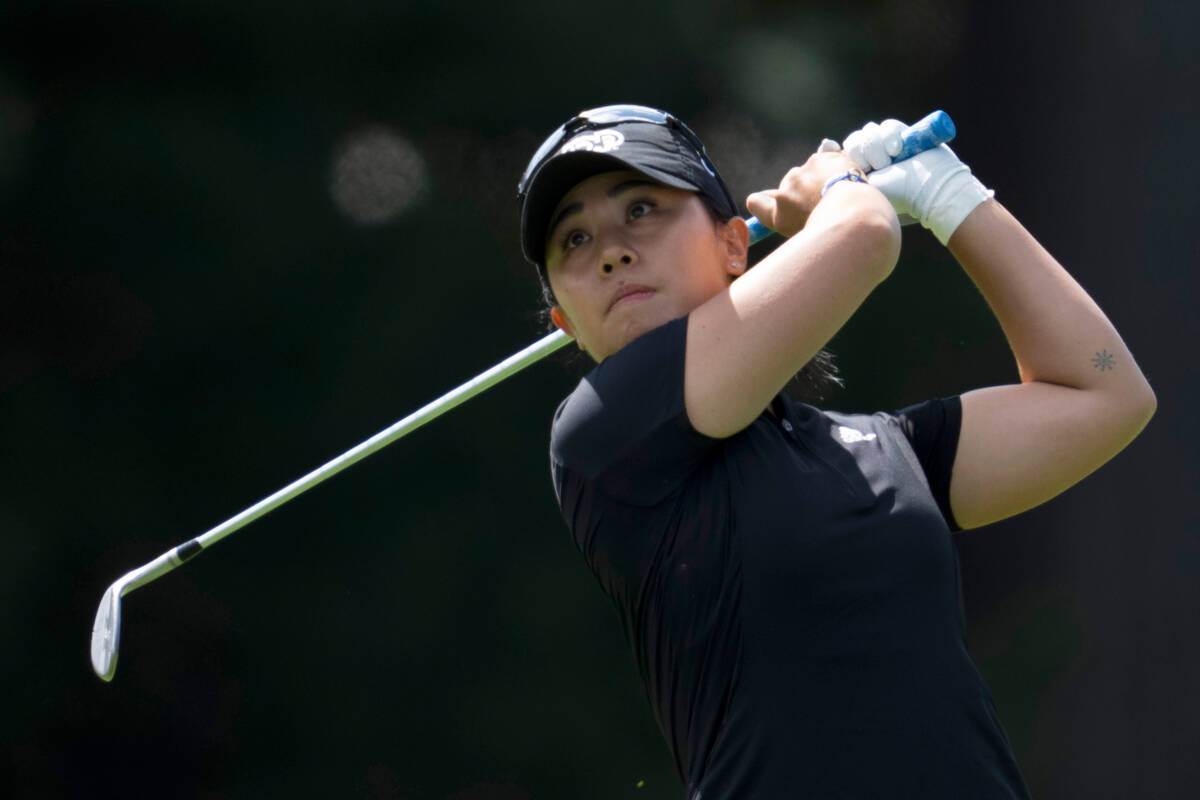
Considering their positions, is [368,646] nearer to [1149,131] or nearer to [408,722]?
[408,722]

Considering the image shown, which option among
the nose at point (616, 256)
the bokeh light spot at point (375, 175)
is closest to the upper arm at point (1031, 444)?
the nose at point (616, 256)

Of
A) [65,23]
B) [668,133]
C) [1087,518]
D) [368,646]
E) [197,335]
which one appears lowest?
[1087,518]

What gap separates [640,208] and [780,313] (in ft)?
1.00

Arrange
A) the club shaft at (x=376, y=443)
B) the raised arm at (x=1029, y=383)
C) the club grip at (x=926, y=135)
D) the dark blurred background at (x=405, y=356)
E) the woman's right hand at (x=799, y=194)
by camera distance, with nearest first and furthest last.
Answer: the woman's right hand at (x=799, y=194) < the raised arm at (x=1029, y=383) < the club grip at (x=926, y=135) < the club shaft at (x=376, y=443) < the dark blurred background at (x=405, y=356)

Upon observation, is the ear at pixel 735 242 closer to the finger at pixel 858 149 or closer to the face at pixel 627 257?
the face at pixel 627 257

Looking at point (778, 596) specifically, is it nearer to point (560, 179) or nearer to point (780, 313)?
point (780, 313)

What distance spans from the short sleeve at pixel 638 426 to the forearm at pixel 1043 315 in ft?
1.55

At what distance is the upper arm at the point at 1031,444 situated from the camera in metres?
1.28

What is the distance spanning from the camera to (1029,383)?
1334 mm

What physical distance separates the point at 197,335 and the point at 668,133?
175 centimetres

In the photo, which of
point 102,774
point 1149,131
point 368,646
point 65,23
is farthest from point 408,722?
point 1149,131

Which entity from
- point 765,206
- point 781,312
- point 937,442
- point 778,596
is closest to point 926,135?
point 765,206

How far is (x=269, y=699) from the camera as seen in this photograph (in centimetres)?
265

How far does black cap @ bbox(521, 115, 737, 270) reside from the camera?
120cm
